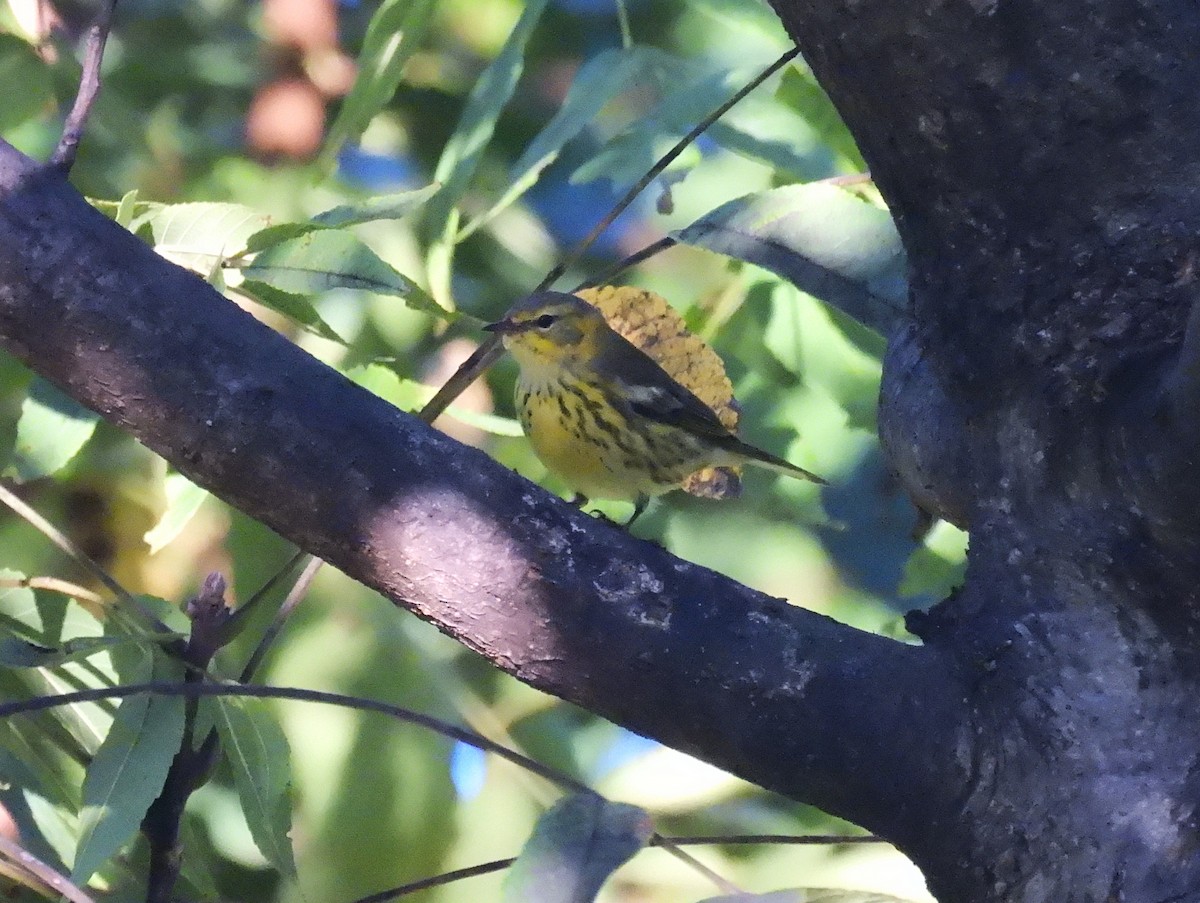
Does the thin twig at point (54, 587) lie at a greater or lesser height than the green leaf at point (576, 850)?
greater

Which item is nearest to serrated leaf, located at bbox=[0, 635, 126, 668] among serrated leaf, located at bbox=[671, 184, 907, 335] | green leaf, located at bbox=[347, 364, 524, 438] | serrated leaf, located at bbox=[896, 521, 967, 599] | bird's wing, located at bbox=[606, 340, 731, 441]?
green leaf, located at bbox=[347, 364, 524, 438]

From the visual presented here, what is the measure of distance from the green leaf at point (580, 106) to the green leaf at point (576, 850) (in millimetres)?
387

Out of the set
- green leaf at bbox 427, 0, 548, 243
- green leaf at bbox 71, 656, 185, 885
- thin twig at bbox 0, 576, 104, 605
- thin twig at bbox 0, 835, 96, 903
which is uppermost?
green leaf at bbox 427, 0, 548, 243

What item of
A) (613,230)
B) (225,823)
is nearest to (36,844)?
(225,823)

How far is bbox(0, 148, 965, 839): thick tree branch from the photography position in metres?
0.47

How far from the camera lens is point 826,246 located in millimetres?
669

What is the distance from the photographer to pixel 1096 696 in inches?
20.1

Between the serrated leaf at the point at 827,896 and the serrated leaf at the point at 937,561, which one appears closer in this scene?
the serrated leaf at the point at 827,896

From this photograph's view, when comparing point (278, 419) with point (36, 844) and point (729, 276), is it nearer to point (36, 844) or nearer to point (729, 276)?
point (36, 844)

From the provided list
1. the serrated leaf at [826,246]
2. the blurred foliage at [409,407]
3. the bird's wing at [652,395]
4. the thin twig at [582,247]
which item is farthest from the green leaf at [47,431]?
the bird's wing at [652,395]

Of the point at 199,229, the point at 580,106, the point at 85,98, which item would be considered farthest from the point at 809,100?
the point at 85,98

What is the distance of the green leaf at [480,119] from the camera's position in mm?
852

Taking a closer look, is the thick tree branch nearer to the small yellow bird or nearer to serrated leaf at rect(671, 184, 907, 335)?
serrated leaf at rect(671, 184, 907, 335)

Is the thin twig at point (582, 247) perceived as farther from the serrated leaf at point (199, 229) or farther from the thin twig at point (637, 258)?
the serrated leaf at point (199, 229)
